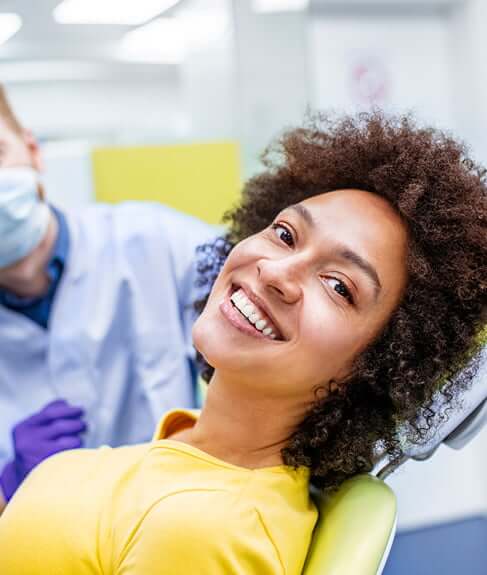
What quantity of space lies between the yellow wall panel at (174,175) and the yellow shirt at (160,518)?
115 centimetres

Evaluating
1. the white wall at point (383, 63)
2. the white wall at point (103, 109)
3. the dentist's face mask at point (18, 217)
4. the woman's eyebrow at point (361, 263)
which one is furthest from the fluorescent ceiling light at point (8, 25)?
the woman's eyebrow at point (361, 263)

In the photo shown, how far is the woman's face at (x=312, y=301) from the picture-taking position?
36.2 inches

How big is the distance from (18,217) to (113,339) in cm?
31

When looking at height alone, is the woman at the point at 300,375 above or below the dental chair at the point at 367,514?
above

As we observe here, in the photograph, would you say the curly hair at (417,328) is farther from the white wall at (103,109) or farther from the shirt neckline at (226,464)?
the white wall at (103,109)

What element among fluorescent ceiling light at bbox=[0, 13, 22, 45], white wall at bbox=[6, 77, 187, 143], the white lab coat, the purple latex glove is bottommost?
the purple latex glove

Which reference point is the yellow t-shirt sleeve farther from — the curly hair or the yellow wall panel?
the yellow wall panel

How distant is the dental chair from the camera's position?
0.87m

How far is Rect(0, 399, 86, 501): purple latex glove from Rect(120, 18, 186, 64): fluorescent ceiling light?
1176 mm

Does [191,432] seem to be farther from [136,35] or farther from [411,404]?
[136,35]

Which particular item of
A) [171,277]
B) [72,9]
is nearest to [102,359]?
[171,277]

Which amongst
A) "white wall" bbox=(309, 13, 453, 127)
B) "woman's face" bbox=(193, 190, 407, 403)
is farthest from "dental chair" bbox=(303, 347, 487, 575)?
"white wall" bbox=(309, 13, 453, 127)

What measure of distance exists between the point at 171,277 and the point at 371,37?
1.47 metres

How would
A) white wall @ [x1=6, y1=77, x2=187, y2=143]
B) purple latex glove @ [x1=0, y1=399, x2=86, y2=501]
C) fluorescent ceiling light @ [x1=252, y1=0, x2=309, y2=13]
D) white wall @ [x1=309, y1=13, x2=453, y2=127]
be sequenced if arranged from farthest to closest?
white wall @ [x1=309, y1=13, x2=453, y2=127], fluorescent ceiling light @ [x1=252, y1=0, x2=309, y2=13], white wall @ [x1=6, y1=77, x2=187, y2=143], purple latex glove @ [x1=0, y1=399, x2=86, y2=501]
